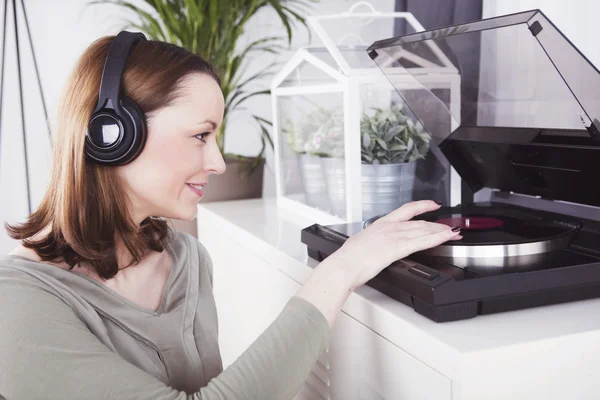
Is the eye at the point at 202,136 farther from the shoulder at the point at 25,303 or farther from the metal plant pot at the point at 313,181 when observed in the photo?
the metal plant pot at the point at 313,181

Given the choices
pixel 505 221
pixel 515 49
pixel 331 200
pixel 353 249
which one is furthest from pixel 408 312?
pixel 331 200

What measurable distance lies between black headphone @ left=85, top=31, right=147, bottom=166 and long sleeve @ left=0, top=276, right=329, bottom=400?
0.19 m

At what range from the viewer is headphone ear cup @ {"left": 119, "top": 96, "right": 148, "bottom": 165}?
813 millimetres

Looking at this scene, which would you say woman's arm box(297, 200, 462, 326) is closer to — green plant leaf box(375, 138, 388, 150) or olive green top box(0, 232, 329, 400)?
olive green top box(0, 232, 329, 400)

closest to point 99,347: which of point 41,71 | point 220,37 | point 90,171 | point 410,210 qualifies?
point 90,171

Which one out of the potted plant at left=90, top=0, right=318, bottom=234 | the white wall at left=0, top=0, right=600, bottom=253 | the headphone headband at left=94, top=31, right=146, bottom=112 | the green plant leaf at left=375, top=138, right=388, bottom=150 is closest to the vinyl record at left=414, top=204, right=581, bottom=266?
the green plant leaf at left=375, top=138, right=388, bottom=150

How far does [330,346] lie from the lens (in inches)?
39.6

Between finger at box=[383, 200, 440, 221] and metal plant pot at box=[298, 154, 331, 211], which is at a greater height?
finger at box=[383, 200, 440, 221]

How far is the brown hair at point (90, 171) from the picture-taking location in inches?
33.6

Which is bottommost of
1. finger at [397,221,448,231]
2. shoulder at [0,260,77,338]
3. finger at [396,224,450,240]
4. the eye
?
shoulder at [0,260,77,338]

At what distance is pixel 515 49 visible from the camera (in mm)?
895

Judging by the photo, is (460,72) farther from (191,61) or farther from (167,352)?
(167,352)

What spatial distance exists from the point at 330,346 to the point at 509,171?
17.4 inches

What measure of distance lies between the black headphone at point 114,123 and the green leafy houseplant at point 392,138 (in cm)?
61
